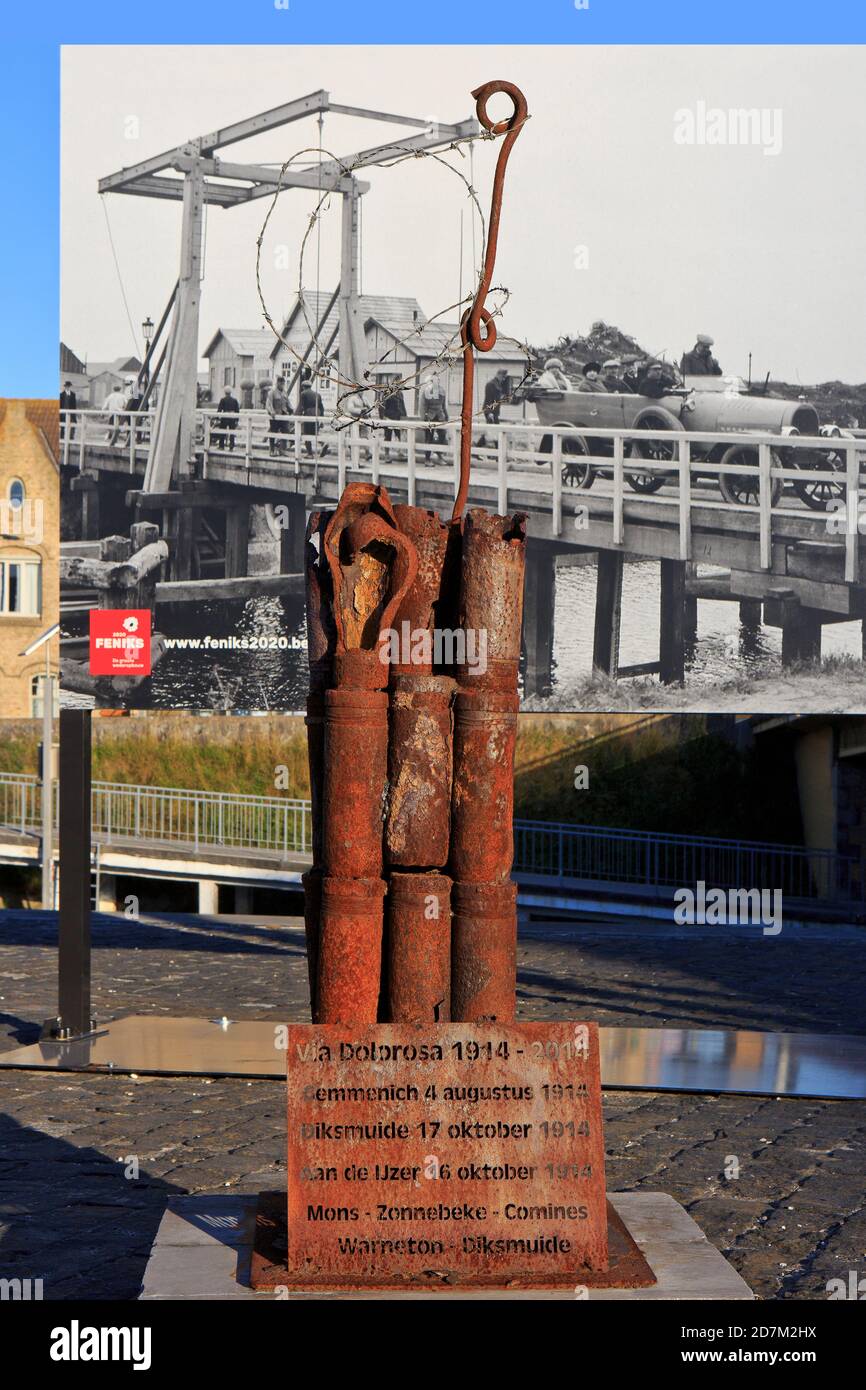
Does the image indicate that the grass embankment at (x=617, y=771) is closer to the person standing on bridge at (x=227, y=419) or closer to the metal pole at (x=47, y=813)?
the metal pole at (x=47, y=813)

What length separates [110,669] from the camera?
18250 millimetres

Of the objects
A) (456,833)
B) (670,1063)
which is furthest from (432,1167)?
(670,1063)

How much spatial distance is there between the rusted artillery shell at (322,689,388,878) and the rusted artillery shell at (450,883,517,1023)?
29 cm

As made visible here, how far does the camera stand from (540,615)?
1819 centimetres

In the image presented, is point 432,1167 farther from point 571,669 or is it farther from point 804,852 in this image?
point 804,852

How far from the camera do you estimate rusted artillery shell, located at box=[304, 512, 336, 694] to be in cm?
452

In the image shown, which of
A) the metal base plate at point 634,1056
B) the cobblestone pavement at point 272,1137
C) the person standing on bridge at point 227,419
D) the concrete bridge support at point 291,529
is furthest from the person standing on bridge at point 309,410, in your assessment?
the metal base plate at point 634,1056

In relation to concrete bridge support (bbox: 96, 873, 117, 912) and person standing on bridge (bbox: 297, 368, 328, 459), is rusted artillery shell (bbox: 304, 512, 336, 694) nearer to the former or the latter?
person standing on bridge (bbox: 297, 368, 328, 459)

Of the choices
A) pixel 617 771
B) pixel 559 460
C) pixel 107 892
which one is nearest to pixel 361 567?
pixel 559 460

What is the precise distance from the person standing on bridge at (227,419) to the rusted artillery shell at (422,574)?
46.5 ft

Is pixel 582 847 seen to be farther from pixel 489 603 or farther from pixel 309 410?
pixel 489 603

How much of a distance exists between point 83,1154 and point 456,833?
2.34 meters

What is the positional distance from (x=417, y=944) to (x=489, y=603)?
3.13ft

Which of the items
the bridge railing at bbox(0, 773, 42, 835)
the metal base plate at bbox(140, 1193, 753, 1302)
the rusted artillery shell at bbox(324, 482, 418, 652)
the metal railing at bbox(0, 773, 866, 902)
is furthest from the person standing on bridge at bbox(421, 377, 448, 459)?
the metal base plate at bbox(140, 1193, 753, 1302)
